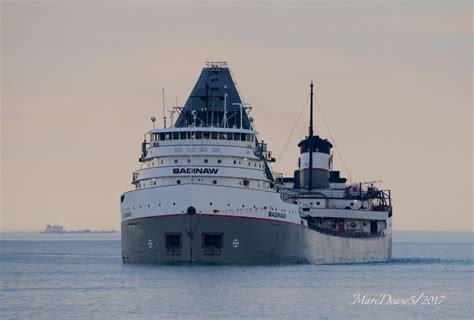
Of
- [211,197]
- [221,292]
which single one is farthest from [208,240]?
[221,292]

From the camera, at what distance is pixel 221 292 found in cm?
6131

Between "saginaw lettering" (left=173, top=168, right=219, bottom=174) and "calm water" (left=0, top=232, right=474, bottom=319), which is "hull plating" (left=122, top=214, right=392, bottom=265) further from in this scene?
"saginaw lettering" (left=173, top=168, right=219, bottom=174)

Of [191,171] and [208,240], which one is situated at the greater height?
[191,171]

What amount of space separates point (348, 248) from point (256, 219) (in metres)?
23.6

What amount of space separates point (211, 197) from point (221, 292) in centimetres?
1421

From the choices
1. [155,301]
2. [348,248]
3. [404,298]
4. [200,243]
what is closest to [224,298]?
[155,301]

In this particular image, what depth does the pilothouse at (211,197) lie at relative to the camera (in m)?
74.9

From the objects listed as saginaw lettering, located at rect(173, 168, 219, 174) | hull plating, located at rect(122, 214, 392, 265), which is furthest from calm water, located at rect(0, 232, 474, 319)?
saginaw lettering, located at rect(173, 168, 219, 174)

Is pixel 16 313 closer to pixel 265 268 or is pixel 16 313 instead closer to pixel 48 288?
pixel 48 288

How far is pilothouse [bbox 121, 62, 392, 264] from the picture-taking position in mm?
74875

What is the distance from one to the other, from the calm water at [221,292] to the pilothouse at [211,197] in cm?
172

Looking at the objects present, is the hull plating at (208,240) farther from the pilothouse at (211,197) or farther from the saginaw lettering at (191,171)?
the saginaw lettering at (191,171)

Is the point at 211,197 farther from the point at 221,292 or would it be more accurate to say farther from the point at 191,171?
the point at 221,292

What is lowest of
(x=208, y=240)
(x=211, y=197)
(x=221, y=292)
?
(x=221, y=292)
